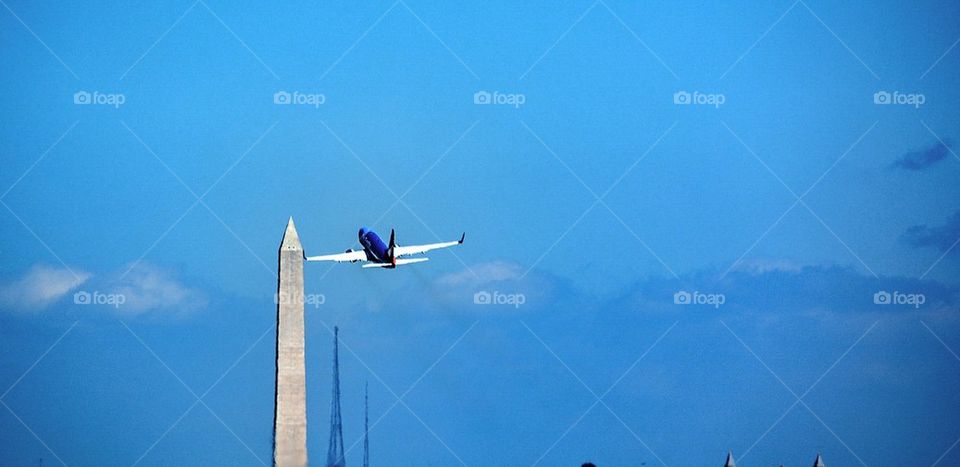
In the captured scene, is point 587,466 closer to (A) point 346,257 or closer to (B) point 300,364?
(B) point 300,364

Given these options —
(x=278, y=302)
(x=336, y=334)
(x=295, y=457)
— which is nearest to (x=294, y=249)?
(x=278, y=302)
